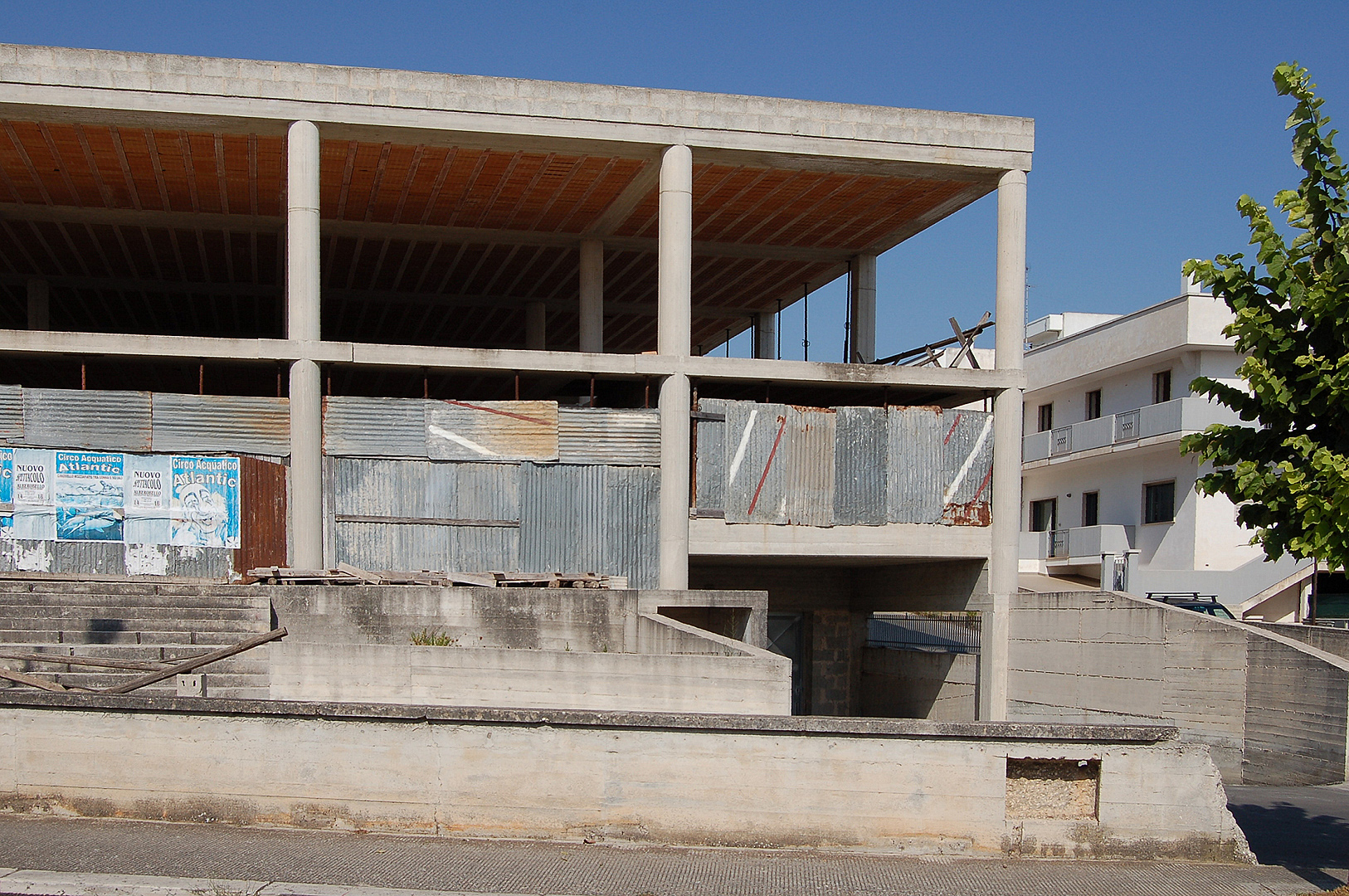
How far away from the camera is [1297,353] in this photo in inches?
359

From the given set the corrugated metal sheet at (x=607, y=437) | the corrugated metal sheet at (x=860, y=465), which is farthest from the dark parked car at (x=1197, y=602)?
the corrugated metal sheet at (x=607, y=437)

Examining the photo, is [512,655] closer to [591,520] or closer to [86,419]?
[591,520]

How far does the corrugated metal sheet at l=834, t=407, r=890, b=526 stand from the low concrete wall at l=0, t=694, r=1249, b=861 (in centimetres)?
1251

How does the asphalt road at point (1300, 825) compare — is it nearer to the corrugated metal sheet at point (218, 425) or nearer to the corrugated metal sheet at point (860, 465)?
the corrugated metal sheet at point (860, 465)

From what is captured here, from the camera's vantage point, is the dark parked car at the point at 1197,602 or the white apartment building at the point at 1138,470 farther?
the white apartment building at the point at 1138,470

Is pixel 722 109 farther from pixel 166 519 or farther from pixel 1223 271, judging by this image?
pixel 1223 271

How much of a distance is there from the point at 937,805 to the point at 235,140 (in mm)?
17060

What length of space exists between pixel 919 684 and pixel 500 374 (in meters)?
10.9

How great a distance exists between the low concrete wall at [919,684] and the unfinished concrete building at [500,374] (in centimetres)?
43

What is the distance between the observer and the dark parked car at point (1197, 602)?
26.2 metres

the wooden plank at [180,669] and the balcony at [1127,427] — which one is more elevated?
the balcony at [1127,427]

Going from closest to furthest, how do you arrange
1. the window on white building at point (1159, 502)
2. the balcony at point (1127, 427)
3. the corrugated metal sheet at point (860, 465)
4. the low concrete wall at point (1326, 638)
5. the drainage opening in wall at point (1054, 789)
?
the drainage opening in wall at point (1054, 789) < the low concrete wall at point (1326, 638) < the corrugated metal sheet at point (860, 465) < the balcony at point (1127, 427) < the window on white building at point (1159, 502)

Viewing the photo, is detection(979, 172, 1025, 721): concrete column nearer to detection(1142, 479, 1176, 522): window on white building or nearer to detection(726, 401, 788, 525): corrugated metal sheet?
detection(726, 401, 788, 525): corrugated metal sheet

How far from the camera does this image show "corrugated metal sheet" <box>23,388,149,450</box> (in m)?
20.0
